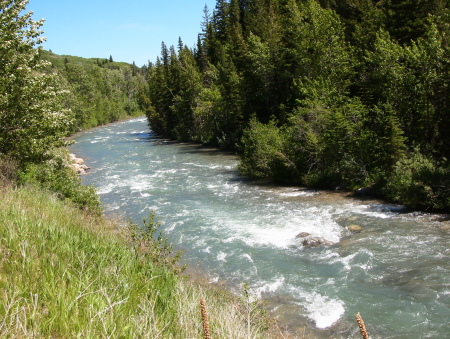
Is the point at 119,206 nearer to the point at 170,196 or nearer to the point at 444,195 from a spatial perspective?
the point at 170,196

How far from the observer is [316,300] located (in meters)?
10.6

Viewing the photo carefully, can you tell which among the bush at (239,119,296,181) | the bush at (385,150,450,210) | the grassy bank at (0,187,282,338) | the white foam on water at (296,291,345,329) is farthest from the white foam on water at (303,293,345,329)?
the bush at (239,119,296,181)

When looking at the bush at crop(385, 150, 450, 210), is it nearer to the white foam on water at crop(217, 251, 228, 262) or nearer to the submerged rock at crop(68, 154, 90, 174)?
the white foam on water at crop(217, 251, 228, 262)

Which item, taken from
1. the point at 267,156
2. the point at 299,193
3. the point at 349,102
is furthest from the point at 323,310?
the point at 349,102

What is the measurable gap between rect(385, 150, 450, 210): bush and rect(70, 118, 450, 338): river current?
72 centimetres

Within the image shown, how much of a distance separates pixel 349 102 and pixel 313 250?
15142 millimetres

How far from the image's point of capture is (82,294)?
14.7ft

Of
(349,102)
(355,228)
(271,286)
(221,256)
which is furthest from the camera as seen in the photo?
(349,102)

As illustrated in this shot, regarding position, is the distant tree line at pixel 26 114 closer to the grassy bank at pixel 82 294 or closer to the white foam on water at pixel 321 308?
the grassy bank at pixel 82 294

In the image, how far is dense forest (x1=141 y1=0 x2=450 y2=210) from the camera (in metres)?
20.2

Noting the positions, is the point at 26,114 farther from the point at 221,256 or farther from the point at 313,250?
the point at 313,250

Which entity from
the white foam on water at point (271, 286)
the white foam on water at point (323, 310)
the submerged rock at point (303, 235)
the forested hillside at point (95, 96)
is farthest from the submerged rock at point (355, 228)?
the forested hillside at point (95, 96)

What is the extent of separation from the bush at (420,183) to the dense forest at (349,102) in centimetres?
5

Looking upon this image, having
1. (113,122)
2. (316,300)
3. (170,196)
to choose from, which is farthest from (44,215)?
(113,122)
